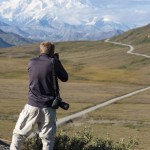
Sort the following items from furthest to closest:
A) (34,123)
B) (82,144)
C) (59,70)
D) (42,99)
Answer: (82,144) → (34,123) → (59,70) → (42,99)

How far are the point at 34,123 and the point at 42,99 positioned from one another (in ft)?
2.96

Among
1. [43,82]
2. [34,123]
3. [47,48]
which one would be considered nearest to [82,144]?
[34,123]

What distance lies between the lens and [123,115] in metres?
73.2

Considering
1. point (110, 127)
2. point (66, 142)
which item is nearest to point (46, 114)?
point (66, 142)

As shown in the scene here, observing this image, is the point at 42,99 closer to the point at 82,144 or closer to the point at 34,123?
the point at 34,123

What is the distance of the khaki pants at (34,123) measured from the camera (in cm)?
1546

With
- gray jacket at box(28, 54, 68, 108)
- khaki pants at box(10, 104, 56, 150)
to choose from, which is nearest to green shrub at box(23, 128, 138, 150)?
khaki pants at box(10, 104, 56, 150)

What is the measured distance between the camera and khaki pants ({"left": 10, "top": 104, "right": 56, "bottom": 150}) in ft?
50.7

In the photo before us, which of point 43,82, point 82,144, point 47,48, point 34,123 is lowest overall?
point 82,144

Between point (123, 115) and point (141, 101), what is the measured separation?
2646 centimetres

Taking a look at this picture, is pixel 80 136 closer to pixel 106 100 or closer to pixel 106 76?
pixel 106 100

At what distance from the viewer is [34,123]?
1559 centimetres

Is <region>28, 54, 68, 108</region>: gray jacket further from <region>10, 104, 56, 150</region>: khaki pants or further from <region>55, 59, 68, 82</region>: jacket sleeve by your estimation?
<region>10, 104, 56, 150</region>: khaki pants

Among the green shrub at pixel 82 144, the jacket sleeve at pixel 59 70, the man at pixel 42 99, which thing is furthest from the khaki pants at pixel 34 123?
the green shrub at pixel 82 144
